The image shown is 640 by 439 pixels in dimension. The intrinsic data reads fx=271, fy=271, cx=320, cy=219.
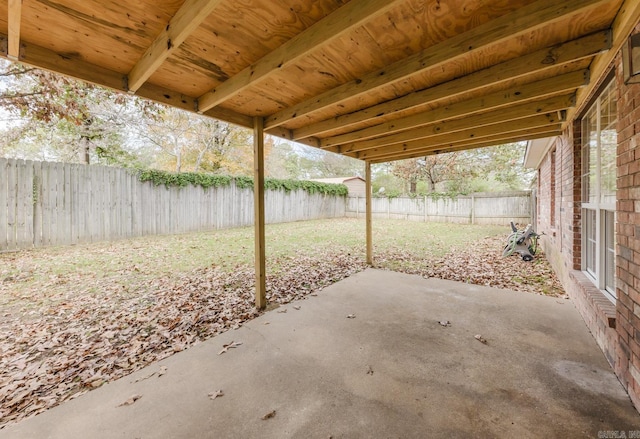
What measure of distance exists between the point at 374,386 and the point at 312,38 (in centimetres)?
249

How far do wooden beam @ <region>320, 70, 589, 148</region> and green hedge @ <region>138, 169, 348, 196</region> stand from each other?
7.34 meters

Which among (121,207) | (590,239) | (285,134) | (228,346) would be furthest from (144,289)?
(590,239)

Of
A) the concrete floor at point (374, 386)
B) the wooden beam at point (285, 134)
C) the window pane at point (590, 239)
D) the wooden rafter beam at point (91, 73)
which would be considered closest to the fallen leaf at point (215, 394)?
the concrete floor at point (374, 386)

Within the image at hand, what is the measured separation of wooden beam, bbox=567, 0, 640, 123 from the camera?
5.24 ft

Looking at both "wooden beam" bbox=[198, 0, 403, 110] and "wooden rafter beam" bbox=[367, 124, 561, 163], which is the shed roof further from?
"wooden rafter beam" bbox=[367, 124, 561, 163]

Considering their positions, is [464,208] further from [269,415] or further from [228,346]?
[269,415]

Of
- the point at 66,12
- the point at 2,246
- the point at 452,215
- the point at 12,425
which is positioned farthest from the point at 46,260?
the point at 452,215

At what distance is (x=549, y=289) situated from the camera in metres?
4.03

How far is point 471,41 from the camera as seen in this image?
184 cm

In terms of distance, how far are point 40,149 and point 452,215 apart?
20.6 metres

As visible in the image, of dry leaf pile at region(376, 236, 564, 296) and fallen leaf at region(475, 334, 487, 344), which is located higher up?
dry leaf pile at region(376, 236, 564, 296)

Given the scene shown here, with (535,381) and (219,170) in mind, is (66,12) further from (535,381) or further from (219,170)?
(219,170)

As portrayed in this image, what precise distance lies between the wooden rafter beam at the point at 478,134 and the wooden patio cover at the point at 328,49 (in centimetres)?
38

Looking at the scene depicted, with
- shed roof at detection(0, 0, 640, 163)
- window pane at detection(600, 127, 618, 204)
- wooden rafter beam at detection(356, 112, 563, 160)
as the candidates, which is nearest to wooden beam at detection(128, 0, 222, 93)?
shed roof at detection(0, 0, 640, 163)
